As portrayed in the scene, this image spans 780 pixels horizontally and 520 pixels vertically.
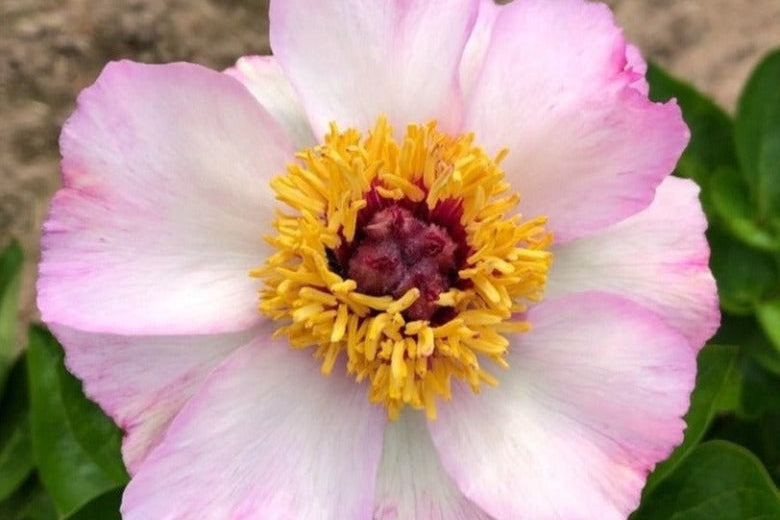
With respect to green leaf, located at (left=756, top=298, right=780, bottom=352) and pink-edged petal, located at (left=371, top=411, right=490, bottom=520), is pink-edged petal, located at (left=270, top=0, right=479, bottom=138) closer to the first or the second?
pink-edged petal, located at (left=371, top=411, right=490, bottom=520)

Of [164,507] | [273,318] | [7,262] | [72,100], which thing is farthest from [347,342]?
[72,100]

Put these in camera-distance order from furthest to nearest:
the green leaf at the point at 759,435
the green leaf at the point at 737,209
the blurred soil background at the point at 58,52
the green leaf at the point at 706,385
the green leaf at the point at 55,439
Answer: the blurred soil background at the point at 58,52
the green leaf at the point at 759,435
the green leaf at the point at 737,209
the green leaf at the point at 55,439
the green leaf at the point at 706,385

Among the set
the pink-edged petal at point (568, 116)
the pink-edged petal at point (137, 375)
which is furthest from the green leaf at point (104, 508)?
the pink-edged petal at point (568, 116)

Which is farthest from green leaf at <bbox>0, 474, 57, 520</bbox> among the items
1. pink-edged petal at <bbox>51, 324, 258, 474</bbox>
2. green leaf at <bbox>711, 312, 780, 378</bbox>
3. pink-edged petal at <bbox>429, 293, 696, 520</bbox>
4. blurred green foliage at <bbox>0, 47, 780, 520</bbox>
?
green leaf at <bbox>711, 312, 780, 378</bbox>

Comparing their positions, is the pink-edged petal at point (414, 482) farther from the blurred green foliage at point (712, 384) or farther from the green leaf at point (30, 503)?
the green leaf at point (30, 503)

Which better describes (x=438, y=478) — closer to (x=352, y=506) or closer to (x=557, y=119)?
(x=352, y=506)

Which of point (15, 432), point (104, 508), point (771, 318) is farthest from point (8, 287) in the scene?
point (771, 318)
